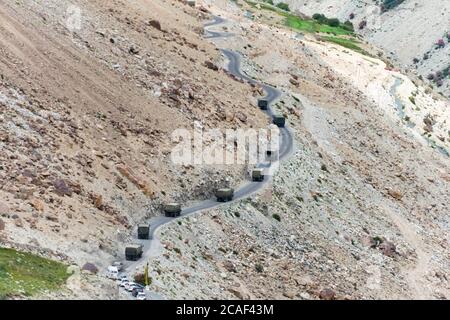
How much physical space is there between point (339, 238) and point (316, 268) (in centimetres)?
722

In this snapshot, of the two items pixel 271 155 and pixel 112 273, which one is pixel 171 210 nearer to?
pixel 112 273

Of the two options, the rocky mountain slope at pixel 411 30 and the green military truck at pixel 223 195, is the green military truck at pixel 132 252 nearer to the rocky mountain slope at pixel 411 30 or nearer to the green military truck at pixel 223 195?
the green military truck at pixel 223 195

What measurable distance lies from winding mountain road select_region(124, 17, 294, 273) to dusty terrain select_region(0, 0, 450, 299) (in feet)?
2.49

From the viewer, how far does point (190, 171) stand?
70.1 m

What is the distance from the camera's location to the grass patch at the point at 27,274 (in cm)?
4294

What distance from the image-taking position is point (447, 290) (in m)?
70.9

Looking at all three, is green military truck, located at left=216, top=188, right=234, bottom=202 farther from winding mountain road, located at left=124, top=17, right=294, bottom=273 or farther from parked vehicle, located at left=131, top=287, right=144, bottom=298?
parked vehicle, located at left=131, top=287, right=144, bottom=298

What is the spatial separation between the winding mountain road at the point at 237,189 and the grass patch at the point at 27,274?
4.83 metres

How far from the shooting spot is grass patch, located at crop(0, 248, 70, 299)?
42.9 meters

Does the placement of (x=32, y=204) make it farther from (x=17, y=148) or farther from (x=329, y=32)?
(x=329, y=32)

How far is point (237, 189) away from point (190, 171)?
3.71m
